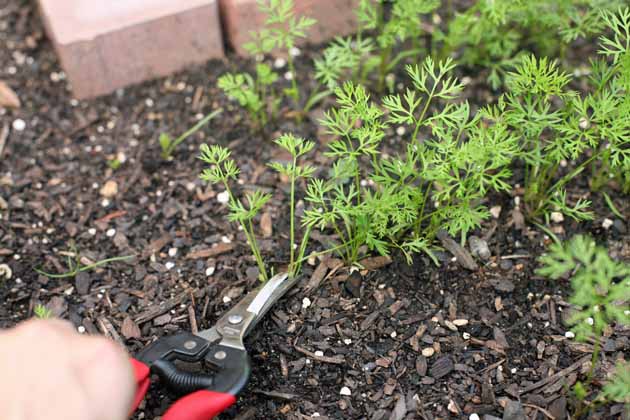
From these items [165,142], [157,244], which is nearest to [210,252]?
[157,244]

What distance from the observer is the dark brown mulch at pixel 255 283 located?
7.06 feet

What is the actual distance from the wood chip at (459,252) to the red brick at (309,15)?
102 centimetres

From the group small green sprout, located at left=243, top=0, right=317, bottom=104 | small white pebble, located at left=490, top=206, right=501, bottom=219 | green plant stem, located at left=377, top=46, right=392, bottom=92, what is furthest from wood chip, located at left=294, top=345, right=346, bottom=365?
green plant stem, located at left=377, top=46, right=392, bottom=92

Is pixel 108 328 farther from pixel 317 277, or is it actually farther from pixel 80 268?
pixel 317 277

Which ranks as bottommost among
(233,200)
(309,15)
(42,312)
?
(42,312)

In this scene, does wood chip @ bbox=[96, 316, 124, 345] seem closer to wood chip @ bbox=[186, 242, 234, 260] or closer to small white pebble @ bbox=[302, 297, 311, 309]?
wood chip @ bbox=[186, 242, 234, 260]

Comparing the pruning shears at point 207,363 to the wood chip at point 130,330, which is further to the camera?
the wood chip at point 130,330

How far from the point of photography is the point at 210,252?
2486 mm

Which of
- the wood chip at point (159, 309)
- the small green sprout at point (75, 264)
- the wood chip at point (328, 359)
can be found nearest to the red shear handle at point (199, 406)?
the wood chip at point (328, 359)

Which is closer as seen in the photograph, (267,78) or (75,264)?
(75,264)

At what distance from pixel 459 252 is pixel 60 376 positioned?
1.33 meters

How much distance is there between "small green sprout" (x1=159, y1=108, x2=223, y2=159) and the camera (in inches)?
107

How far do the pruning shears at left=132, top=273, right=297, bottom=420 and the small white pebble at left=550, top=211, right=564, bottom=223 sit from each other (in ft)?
3.36

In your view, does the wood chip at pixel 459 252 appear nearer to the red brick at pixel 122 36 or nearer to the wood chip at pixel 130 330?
the wood chip at pixel 130 330
